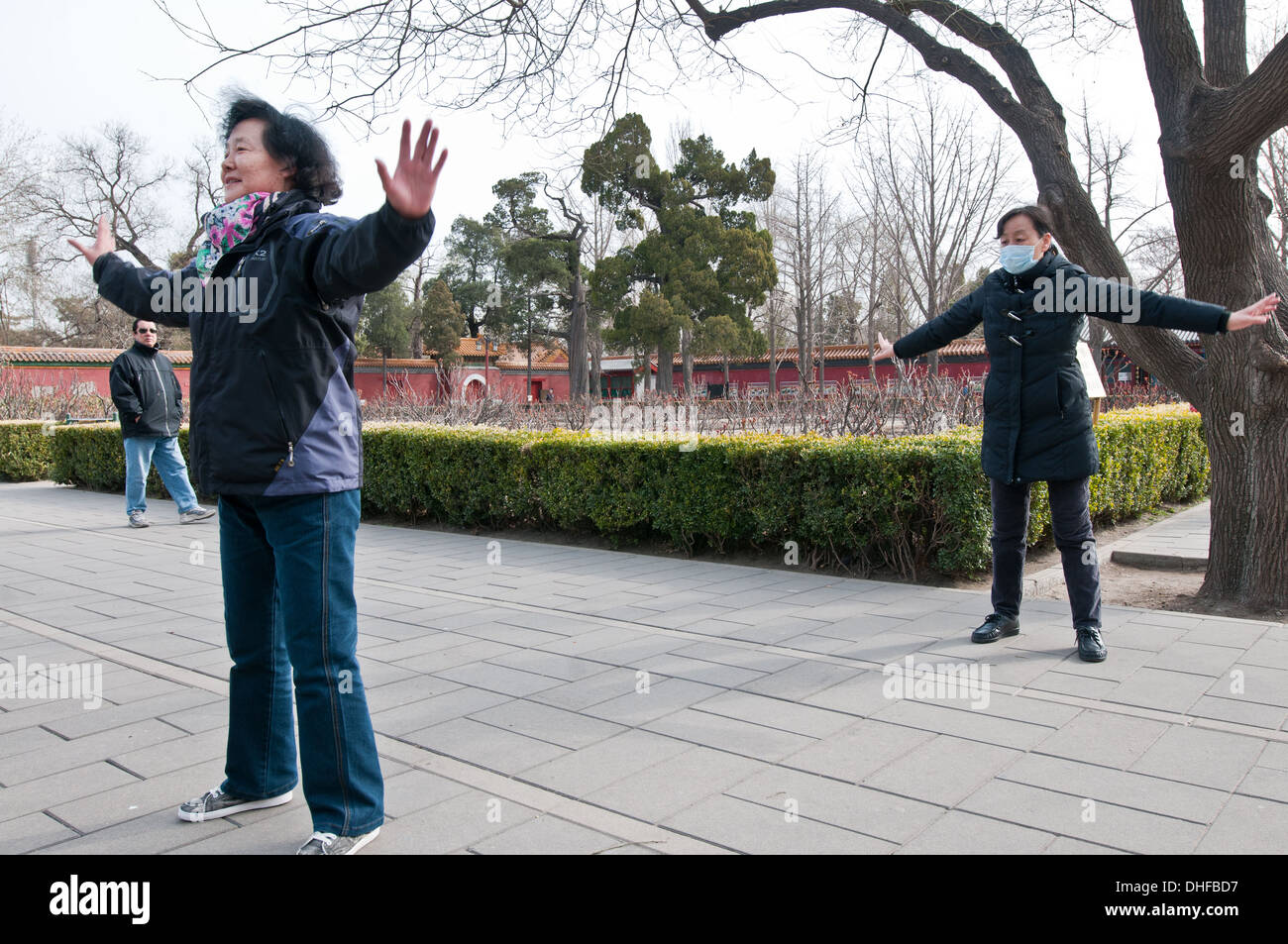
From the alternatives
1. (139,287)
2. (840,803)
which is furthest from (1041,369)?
(139,287)

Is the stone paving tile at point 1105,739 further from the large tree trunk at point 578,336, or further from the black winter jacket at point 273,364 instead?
the large tree trunk at point 578,336

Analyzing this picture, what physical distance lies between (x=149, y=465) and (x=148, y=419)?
0.51m

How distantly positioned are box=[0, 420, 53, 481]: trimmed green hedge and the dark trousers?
49.6ft

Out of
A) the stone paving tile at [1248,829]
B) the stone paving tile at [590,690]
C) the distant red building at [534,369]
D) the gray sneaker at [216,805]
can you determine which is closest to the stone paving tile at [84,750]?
the gray sneaker at [216,805]

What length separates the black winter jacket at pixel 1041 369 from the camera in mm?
4008

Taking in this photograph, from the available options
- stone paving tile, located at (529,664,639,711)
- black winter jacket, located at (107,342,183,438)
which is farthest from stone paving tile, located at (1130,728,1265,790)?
black winter jacket, located at (107,342,183,438)

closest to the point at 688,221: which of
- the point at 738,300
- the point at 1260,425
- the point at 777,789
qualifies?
the point at 738,300

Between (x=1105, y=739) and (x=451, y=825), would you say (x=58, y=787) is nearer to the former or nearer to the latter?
(x=451, y=825)

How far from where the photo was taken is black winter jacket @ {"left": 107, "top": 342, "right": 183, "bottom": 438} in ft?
28.7

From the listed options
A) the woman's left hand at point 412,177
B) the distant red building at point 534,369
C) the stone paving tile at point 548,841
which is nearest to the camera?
the woman's left hand at point 412,177

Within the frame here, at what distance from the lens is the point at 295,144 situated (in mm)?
2527

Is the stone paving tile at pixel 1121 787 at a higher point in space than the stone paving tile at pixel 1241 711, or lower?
lower

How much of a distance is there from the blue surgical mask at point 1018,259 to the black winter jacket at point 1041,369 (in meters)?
0.03

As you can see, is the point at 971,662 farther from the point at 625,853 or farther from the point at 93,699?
the point at 93,699
